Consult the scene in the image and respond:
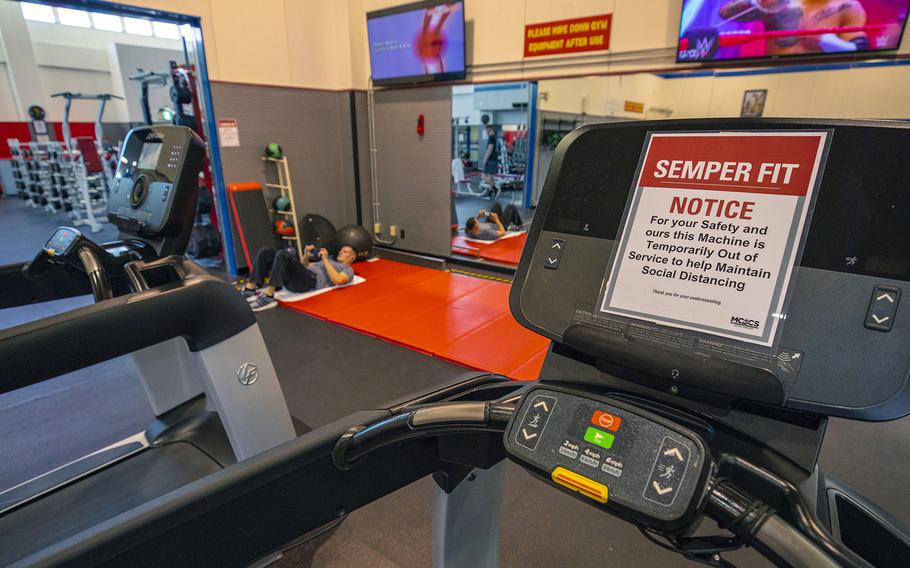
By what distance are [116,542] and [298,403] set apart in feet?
7.17

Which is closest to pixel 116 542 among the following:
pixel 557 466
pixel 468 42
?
pixel 557 466

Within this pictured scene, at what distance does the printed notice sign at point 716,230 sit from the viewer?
58cm

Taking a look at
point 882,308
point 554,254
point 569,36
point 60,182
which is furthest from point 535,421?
point 60,182

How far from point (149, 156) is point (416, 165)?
11.7 ft

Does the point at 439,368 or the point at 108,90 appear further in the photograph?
the point at 108,90

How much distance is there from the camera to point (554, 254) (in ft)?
2.44

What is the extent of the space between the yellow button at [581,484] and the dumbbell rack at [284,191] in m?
4.92

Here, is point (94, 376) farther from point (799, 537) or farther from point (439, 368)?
point (799, 537)

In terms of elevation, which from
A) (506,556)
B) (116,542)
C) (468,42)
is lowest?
(506,556)

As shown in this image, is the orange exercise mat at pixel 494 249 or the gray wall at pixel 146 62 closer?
the orange exercise mat at pixel 494 249

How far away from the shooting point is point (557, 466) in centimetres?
54

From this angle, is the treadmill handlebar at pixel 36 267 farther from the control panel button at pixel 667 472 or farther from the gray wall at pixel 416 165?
the gray wall at pixel 416 165

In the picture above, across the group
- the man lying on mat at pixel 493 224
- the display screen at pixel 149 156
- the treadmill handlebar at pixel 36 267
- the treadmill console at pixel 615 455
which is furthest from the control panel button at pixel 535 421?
the man lying on mat at pixel 493 224

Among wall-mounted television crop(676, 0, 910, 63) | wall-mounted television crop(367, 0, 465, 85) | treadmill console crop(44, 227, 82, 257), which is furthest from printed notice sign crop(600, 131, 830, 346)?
wall-mounted television crop(367, 0, 465, 85)
